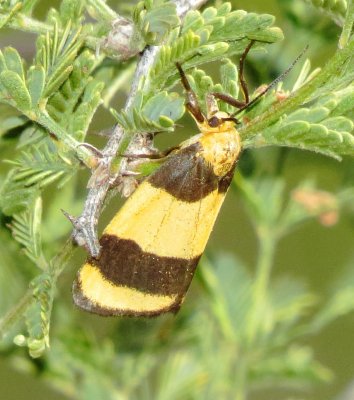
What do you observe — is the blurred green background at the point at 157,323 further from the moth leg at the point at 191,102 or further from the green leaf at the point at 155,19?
the green leaf at the point at 155,19

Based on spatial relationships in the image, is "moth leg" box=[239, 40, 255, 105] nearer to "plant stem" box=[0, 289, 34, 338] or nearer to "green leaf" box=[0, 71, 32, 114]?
"green leaf" box=[0, 71, 32, 114]

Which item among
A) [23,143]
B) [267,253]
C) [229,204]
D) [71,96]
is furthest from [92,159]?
[229,204]

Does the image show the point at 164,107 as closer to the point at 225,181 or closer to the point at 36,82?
the point at 36,82

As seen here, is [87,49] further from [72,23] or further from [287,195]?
[287,195]

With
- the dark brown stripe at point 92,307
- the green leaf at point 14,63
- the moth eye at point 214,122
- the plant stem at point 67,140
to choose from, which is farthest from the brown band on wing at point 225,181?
the green leaf at point 14,63

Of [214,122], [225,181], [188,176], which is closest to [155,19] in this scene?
[214,122]

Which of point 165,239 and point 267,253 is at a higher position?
point 165,239

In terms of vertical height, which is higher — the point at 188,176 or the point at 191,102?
the point at 191,102
